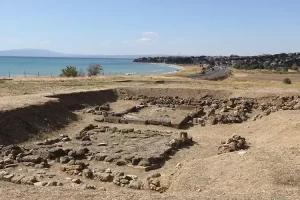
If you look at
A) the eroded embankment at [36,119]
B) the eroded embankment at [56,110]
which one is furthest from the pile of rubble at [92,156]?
the eroded embankment at [56,110]

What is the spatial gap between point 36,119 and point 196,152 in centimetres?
866

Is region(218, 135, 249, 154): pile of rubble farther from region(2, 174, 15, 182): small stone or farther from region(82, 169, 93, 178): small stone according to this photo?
region(2, 174, 15, 182): small stone

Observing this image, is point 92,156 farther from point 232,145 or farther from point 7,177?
point 232,145

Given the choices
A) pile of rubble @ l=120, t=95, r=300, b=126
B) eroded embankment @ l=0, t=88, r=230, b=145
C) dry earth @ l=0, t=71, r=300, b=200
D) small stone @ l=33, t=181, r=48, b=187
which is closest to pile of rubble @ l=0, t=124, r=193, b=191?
small stone @ l=33, t=181, r=48, b=187

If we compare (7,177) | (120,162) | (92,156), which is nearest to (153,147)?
(120,162)

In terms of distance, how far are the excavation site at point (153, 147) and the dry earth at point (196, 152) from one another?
3 centimetres

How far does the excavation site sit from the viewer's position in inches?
392

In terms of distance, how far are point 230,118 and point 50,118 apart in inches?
397

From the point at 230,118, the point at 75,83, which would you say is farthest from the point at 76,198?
the point at 75,83

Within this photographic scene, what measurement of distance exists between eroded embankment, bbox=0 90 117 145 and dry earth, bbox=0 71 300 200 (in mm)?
47

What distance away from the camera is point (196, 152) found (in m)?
15.5

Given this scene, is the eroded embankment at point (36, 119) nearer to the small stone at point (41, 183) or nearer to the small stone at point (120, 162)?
the small stone at point (120, 162)

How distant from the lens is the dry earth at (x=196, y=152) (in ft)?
29.7

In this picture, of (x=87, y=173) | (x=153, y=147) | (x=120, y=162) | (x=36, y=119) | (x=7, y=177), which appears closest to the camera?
(x=7, y=177)
